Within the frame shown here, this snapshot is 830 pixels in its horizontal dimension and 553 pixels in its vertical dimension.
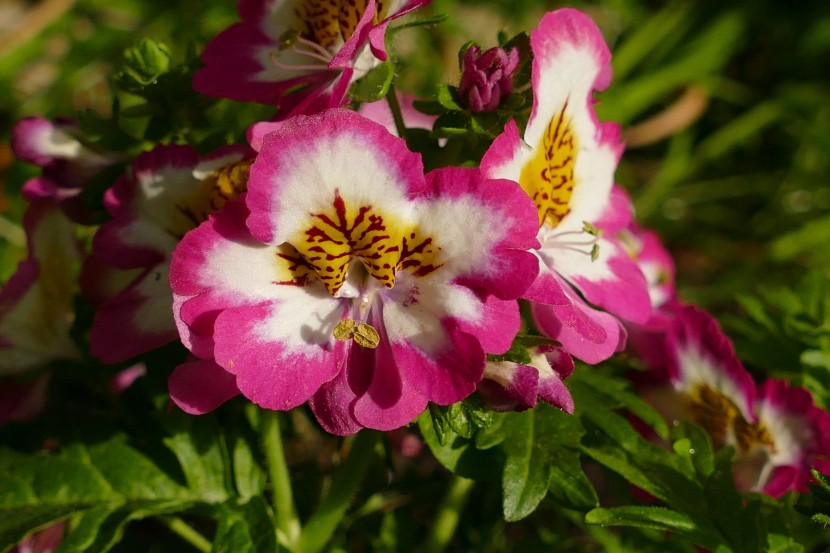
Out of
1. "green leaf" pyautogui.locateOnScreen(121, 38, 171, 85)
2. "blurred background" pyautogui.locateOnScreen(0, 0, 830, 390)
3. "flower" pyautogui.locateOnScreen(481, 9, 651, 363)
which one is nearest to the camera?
"flower" pyautogui.locateOnScreen(481, 9, 651, 363)

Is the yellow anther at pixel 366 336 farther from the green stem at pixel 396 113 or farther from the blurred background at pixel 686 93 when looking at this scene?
the blurred background at pixel 686 93

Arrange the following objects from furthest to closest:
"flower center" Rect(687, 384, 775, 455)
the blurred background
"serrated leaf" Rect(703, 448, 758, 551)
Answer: the blurred background → "flower center" Rect(687, 384, 775, 455) → "serrated leaf" Rect(703, 448, 758, 551)

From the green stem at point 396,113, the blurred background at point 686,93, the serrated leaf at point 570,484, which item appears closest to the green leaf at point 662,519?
the serrated leaf at point 570,484

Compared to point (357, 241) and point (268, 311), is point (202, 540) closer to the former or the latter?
point (268, 311)

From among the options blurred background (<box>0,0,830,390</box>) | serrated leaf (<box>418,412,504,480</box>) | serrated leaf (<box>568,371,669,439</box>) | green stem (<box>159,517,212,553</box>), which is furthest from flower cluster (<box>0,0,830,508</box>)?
blurred background (<box>0,0,830,390</box>)

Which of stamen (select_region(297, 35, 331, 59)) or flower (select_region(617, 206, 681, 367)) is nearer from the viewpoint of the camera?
stamen (select_region(297, 35, 331, 59))

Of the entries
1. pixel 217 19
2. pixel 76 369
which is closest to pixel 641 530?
pixel 76 369

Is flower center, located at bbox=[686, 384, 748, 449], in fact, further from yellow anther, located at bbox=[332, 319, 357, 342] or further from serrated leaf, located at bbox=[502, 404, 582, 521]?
yellow anther, located at bbox=[332, 319, 357, 342]

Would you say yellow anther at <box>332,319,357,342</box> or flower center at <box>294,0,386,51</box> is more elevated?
flower center at <box>294,0,386,51</box>
